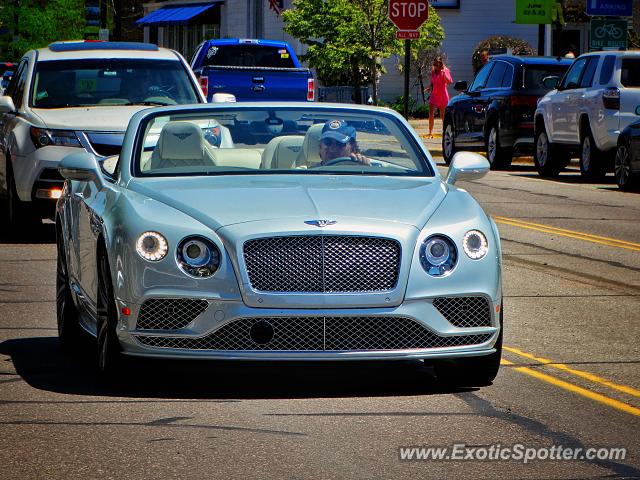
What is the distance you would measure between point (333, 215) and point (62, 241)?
2549mm

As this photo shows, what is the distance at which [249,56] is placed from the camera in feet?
105

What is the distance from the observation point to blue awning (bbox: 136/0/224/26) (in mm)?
60750

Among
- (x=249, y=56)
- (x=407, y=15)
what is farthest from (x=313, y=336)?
(x=249, y=56)

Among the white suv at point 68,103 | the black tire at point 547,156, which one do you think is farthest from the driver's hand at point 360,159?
the black tire at point 547,156

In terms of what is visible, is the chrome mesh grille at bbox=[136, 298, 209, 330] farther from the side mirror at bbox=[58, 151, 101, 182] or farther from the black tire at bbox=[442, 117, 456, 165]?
the black tire at bbox=[442, 117, 456, 165]

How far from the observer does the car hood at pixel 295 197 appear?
7.41 meters

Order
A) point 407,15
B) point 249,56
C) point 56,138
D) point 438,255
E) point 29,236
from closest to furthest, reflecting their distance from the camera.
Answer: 1. point 438,255
2. point 56,138
3. point 29,236
4. point 407,15
5. point 249,56

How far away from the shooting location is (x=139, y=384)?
772cm

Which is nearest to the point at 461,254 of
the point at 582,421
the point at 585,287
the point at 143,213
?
the point at 582,421

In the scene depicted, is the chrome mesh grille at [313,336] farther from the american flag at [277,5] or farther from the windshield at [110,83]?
the american flag at [277,5]

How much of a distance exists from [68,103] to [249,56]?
1638cm

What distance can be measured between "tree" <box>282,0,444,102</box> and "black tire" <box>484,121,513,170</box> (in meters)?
14.6

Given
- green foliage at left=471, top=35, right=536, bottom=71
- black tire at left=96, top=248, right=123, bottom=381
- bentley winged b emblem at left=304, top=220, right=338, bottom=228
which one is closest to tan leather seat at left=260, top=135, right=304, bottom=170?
black tire at left=96, top=248, right=123, bottom=381

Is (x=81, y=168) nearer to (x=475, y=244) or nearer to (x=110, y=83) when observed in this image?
(x=475, y=244)
